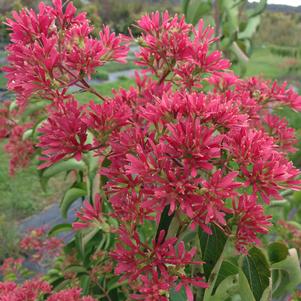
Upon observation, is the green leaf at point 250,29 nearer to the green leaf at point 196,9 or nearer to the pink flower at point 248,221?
the green leaf at point 196,9

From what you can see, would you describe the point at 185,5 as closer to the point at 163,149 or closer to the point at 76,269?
the point at 76,269

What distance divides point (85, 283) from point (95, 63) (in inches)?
29.7

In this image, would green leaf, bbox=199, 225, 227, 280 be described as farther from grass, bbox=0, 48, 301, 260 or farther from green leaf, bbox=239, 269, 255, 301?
grass, bbox=0, 48, 301, 260

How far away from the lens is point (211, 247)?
643 millimetres

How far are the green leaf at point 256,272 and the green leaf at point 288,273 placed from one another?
15 centimetres

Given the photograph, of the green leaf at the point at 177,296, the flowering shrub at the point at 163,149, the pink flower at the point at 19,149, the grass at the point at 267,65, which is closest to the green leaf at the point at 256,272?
the flowering shrub at the point at 163,149

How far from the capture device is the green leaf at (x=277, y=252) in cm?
89

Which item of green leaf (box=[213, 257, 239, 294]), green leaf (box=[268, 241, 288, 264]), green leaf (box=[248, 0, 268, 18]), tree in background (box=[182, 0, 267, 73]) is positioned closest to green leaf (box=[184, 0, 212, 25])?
tree in background (box=[182, 0, 267, 73])

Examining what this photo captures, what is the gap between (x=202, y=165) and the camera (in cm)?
55

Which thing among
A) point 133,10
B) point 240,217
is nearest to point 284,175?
point 240,217

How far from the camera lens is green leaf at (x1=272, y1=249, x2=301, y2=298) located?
34.8 inches

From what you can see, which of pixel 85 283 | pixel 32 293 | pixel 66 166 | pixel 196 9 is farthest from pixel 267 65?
pixel 32 293

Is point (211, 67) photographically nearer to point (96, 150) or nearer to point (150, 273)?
point (96, 150)

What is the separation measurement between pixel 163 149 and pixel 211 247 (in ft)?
0.63
